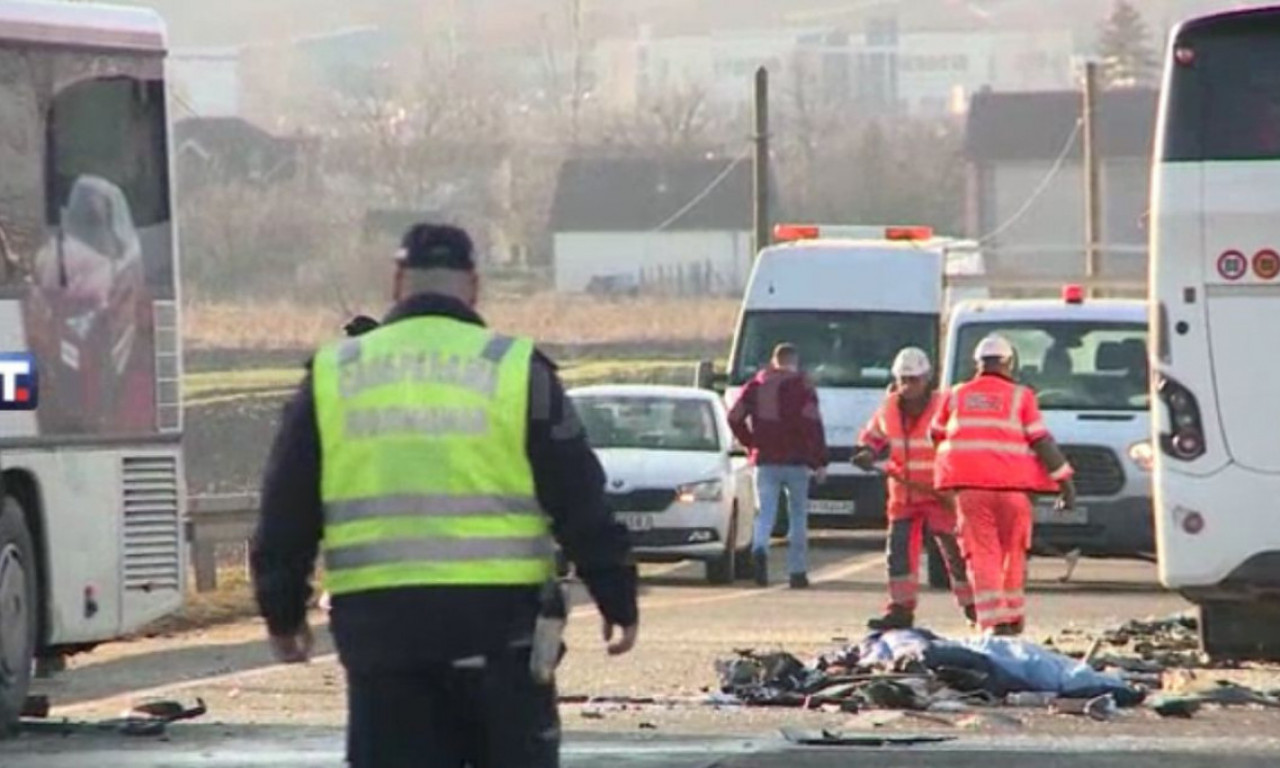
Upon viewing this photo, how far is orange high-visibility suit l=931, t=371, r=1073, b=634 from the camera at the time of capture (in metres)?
17.4

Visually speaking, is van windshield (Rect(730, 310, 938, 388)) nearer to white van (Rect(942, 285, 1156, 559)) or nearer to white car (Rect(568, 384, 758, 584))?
white van (Rect(942, 285, 1156, 559))

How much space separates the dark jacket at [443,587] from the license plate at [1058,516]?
1618 centimetres

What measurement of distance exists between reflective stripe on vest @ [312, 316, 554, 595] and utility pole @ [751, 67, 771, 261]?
122 feet

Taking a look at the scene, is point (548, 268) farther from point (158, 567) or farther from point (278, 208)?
point (158, 567)

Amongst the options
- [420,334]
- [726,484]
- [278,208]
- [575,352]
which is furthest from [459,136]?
[420,334]

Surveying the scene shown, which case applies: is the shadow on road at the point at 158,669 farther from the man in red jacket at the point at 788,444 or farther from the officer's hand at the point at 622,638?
the officer's hand at the point at 622,638

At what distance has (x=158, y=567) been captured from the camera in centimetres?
1525

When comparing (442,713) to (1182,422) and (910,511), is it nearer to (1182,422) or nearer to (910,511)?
(1182,422)

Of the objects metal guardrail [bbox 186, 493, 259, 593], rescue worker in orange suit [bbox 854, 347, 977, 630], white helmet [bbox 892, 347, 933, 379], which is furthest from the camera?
metal guardrail [bbox 186, 493, 259, 593]

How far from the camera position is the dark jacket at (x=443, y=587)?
7.42 metres

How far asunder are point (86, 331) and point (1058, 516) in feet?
35.2

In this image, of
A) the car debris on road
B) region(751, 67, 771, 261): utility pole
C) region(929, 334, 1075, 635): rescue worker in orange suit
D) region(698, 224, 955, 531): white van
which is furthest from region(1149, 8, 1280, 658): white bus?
region(751, 67, 771, 261): utility pole

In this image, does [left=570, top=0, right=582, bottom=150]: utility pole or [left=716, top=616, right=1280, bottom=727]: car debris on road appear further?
[left=570, top=0, right=582, bottom=150]: utility pole

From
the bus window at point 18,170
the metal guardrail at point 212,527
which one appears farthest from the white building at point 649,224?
the bus window at point 18,170
